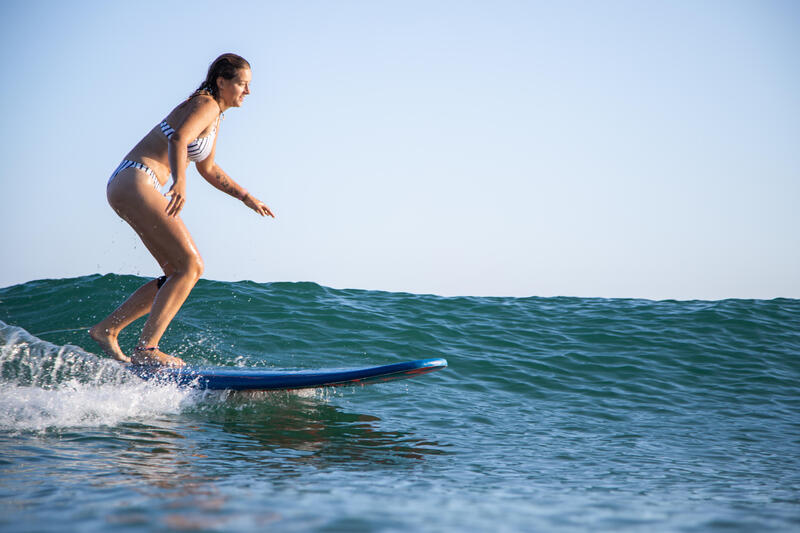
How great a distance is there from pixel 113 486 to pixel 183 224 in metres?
2.07

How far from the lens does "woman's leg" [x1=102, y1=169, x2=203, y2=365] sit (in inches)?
155

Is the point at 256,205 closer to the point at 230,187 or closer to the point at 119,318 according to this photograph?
the point at 230,187

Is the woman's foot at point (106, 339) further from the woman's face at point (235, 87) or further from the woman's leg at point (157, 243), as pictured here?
the woman's face at point (235, 87)

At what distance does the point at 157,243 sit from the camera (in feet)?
13.3

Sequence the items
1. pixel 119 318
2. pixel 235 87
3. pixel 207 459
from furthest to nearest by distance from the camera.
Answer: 1. pixel 119 318
2. pixel 235 87
3. pixel 207 459

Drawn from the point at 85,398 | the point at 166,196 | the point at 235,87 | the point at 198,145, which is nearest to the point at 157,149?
the point at 198,145

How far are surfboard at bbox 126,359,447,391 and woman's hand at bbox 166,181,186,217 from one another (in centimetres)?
112

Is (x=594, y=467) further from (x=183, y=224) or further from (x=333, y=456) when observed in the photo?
(x=183, y=224)

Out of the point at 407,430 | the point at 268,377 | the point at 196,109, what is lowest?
the point at 407,430

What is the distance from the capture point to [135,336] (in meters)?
7.18

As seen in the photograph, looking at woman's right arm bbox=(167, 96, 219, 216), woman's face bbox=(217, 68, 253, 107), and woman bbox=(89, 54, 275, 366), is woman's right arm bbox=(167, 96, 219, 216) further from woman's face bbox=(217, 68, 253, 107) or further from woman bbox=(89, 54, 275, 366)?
woman's face bbox=(217, 68, 253, 107)

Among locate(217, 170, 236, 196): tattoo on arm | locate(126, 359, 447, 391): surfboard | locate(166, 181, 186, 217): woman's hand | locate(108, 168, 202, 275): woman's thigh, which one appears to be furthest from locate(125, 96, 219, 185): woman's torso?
locate(126, 359, 447, 391): surfboard

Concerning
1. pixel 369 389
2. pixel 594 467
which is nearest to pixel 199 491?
pixel 594 467

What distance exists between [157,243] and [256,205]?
2.70 feet
